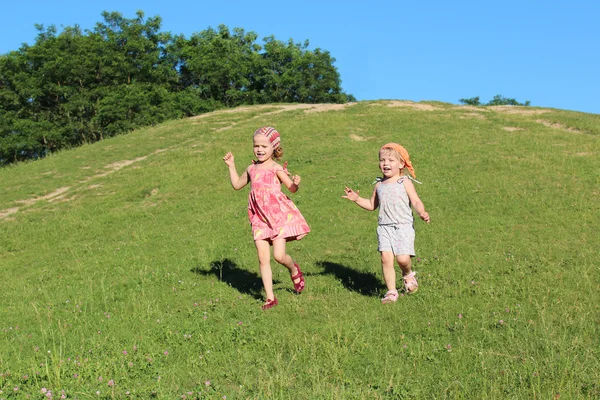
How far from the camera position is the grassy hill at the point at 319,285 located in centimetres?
476

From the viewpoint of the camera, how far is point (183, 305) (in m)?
7.36

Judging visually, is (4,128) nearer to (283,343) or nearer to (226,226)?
(226,226)

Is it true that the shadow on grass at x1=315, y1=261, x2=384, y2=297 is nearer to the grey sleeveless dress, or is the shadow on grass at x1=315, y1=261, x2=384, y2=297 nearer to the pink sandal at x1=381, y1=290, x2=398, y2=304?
the pink sandal at x1=381, y1=290, x2=398, y2=304

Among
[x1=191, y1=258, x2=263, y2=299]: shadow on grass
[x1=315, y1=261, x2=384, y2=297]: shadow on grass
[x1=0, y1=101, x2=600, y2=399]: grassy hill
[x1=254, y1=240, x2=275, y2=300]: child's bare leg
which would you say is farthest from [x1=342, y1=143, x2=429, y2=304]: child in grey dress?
[x1=191, y1=258, x2=263, y2=299]: shadow on grass

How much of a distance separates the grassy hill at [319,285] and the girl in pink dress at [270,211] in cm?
62

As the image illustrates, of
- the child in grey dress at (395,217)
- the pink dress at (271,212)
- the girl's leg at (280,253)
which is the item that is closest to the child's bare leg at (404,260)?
the child in grey dress at (395,217)

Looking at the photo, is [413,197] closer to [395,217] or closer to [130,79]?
[395,217]

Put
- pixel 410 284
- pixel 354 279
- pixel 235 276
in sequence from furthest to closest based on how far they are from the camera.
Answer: pixel 235 276
pixel 354 279
pixel 410 284

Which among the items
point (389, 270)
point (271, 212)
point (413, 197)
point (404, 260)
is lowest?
point (389, 270)

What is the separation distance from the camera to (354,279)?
8.45 meters

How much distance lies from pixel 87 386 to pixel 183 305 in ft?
8.96

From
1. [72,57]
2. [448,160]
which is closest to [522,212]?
[448,160]

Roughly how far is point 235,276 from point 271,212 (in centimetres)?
215

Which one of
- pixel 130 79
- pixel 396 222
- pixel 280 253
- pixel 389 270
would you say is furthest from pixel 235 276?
pixel 130 79
